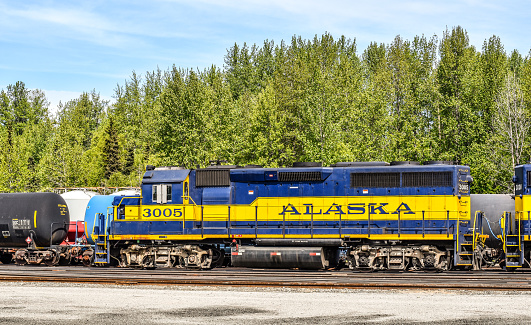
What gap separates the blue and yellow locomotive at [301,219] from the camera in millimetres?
21688

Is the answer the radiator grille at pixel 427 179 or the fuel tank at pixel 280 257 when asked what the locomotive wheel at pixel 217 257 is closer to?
the fuel tank at pixel 280 257

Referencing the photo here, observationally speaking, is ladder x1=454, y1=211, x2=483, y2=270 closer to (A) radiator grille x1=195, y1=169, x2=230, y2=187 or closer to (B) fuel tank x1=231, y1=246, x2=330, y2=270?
(B) fuel tank x1=231, y1=246, x2=330, y2=270

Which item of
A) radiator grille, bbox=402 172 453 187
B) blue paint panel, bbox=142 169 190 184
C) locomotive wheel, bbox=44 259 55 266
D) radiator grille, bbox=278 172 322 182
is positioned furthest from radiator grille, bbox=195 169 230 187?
locomotive wheel, bbox=44 259 55 266

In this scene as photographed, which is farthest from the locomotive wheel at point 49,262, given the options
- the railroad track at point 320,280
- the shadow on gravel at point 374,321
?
the shadow on gravel at point 374,321

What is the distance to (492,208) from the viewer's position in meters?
23.6

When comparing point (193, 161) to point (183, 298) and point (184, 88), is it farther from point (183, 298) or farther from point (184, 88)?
point (183, 298)

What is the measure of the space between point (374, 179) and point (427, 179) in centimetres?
192

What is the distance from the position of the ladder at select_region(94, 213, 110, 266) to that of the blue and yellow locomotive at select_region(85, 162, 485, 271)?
0.05 metres

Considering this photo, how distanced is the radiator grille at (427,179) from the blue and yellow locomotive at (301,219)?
0.04 meters

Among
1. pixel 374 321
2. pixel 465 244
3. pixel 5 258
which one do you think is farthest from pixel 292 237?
pixel 5 258

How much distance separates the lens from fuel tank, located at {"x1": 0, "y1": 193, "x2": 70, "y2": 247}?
1064 inches

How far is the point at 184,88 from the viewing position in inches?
2057

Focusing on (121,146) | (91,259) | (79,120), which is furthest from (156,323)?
(79,120)

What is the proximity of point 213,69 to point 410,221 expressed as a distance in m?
43.2
